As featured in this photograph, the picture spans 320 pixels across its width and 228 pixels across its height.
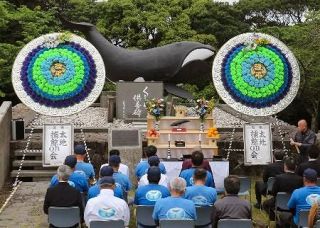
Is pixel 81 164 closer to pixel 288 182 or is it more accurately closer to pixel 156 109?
pixel 288 182

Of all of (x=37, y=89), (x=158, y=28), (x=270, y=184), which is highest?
(x=158, y=28)

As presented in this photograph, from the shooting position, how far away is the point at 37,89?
14234 millimetres

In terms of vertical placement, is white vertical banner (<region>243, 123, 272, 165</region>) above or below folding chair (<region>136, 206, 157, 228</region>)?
above

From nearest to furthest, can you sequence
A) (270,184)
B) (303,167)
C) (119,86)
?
(303,167) < (270,184) < (119,86)

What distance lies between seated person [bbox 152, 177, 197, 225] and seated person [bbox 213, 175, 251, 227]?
0.30 metres

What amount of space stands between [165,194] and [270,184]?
2.80m

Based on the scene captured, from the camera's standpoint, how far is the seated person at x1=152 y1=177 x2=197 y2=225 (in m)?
7.07

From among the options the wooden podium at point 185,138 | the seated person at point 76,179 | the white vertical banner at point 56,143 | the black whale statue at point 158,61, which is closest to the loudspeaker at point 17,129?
the white vertical banner at point 56,143

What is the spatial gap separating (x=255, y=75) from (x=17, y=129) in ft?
20.2

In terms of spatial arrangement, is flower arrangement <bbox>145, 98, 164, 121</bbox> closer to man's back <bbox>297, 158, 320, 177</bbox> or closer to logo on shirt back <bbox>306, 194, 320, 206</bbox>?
man's back <bbox>297, 158, 320, 177</bbox>

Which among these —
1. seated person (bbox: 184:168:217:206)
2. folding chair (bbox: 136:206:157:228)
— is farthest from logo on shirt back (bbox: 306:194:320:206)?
folding chair (bbox: 136:206:157:228)

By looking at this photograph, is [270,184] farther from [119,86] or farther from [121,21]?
[121,21]

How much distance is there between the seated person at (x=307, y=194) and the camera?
7.71 m

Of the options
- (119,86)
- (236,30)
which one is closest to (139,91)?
(119,86)
